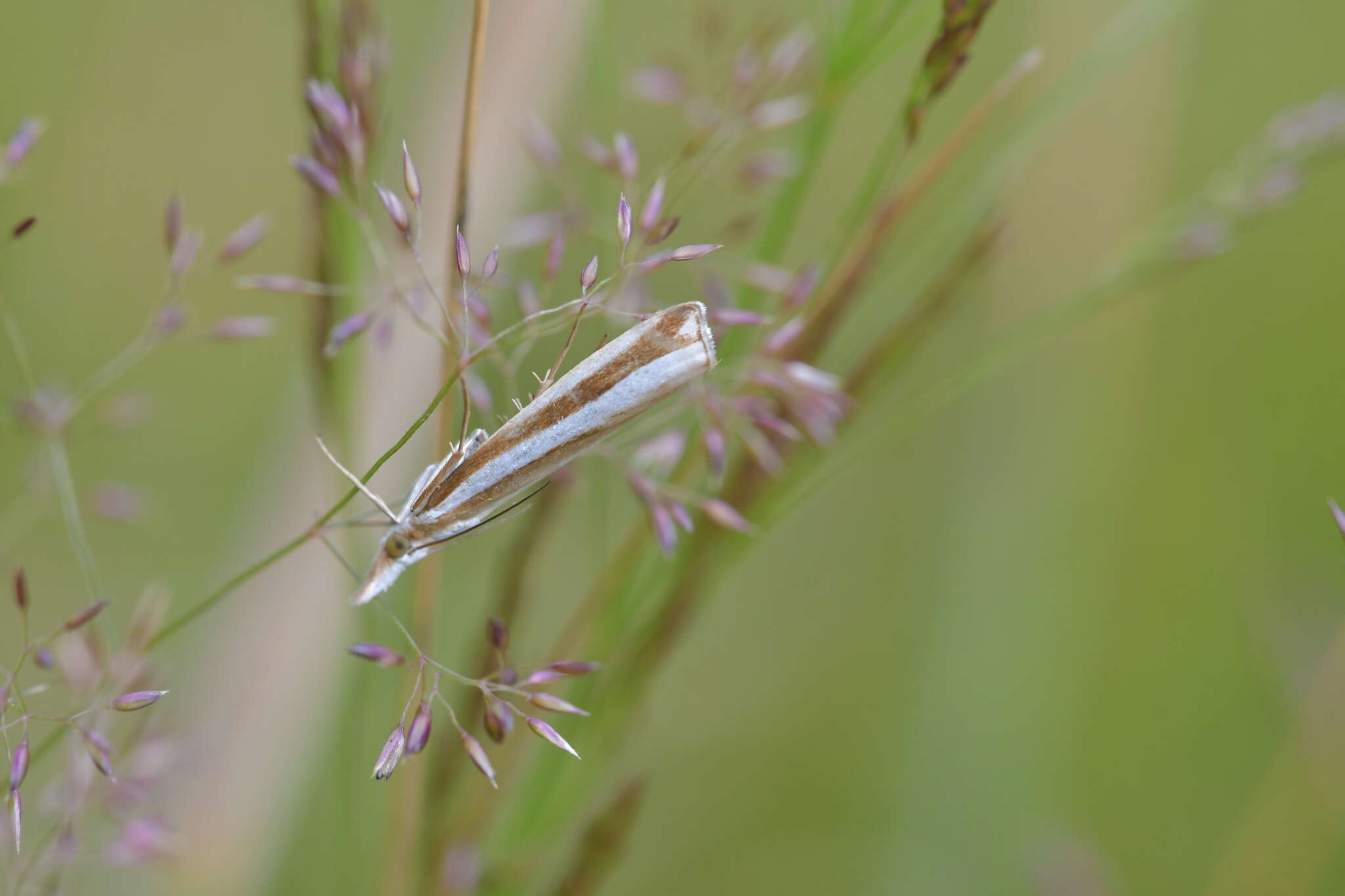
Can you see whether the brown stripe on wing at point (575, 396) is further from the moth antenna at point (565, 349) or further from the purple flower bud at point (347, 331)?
the purple flower bud at point (347, 331)

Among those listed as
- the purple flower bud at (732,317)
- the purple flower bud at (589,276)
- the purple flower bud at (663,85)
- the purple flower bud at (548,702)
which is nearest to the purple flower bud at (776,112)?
the purple flower bud at (663,85)

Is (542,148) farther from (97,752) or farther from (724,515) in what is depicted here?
(97,752)

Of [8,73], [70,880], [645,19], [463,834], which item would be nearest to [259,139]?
[8,73]

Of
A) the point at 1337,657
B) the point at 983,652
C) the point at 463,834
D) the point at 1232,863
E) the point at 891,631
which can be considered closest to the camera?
the point at 463,834

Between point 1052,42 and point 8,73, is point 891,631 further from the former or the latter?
point 8,73

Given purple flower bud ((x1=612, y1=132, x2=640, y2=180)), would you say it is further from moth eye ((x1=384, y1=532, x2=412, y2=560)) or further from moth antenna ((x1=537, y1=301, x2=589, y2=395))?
moth eye ((x1=384, y1=532, x2=412, y2=560))

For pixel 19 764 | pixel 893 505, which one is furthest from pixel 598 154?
pixel 893 505
